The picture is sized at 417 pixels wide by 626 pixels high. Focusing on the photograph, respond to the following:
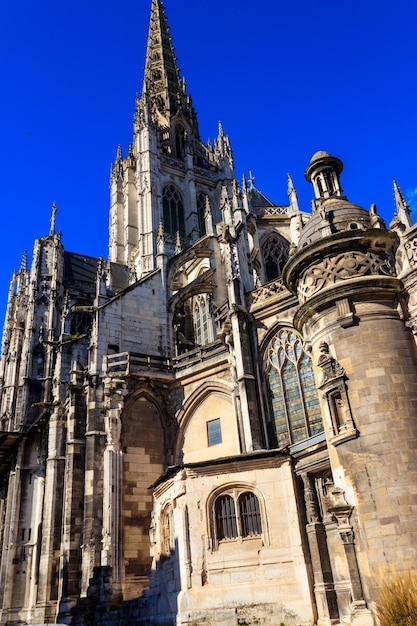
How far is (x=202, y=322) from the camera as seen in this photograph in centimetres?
2942

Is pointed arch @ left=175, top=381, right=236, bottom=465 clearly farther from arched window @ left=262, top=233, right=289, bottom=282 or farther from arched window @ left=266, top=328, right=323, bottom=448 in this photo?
arched window @ left=262, top=233, right=289, bottom=282

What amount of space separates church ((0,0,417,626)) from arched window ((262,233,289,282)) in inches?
4.6

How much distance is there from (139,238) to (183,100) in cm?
2097

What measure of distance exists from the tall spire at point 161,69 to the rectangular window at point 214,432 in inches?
1590

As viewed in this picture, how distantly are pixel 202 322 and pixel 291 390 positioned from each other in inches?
461

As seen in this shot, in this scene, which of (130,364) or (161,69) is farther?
(161,69)

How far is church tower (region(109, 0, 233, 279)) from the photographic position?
1724 inches

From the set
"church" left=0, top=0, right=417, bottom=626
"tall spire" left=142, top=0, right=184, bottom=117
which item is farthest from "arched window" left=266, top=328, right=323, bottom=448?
"tall spire" left=142, top=0, right=184, bottom=117

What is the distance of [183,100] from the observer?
56531 millimetres

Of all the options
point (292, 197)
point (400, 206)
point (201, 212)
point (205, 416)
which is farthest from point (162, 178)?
point (400, 206)

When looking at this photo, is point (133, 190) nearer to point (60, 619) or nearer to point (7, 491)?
point (7, 491)

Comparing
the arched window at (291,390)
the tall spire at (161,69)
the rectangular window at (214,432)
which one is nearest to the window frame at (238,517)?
the arched window at (291,390)

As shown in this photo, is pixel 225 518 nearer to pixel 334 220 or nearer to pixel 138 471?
pixel 138 471

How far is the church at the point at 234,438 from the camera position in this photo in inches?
446
